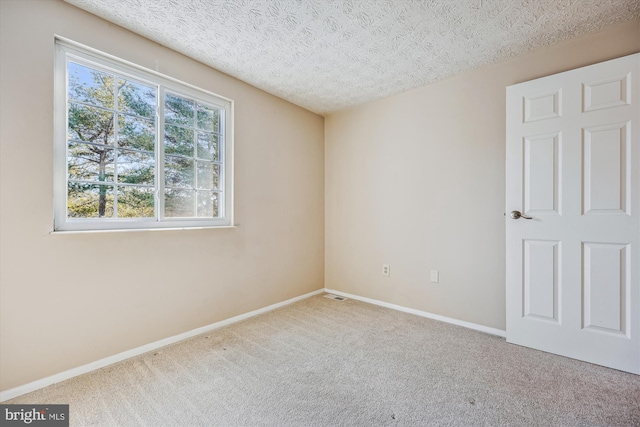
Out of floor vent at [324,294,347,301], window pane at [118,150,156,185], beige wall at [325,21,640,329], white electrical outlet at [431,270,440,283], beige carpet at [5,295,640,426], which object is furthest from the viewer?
floor vent at [324,294,347,301]

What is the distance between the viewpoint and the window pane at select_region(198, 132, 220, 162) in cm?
245

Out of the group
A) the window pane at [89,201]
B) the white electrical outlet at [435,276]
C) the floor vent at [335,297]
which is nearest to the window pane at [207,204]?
the window pane at [89,201]

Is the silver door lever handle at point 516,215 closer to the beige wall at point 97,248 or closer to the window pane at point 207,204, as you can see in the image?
the beige wall at point 97,248

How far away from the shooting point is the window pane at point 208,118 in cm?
246

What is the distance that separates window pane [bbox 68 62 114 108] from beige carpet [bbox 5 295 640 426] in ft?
5.85

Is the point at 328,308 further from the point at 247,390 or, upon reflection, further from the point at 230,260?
the point at 247,390

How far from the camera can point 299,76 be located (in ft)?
8.45

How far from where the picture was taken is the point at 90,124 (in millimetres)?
1838

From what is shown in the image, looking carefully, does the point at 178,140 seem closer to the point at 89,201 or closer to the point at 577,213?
the point at 89,201

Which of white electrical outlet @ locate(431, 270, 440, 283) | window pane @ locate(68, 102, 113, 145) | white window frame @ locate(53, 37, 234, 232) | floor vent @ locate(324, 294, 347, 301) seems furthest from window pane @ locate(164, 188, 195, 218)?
white electrical outlet @ locate(431, 270, 440, 283)

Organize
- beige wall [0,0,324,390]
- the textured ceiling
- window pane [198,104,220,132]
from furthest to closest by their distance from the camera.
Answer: window pane [198,104,220,132] → the textured ceiling → beige wall [0,0,324,390]

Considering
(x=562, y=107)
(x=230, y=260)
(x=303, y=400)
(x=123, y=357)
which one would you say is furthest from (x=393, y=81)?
(x=123, y=357)

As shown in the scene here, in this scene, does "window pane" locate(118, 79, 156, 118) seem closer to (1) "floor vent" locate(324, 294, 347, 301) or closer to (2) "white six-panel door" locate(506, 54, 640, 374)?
(1) "floor vent" locate(324, 294, 347, 301)

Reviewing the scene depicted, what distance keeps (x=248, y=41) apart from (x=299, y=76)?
2.09 ft
